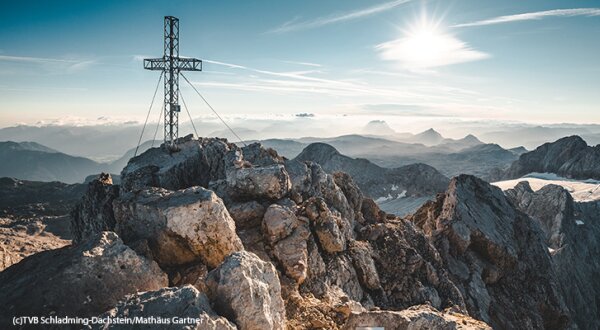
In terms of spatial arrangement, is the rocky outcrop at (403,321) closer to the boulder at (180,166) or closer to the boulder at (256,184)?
the boulder at (256,184)

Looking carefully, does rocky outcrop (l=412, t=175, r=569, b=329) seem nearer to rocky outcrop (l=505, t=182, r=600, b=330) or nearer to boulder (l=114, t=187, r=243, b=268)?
rocky outcrop (l=505, t=182, r=600, b=330)

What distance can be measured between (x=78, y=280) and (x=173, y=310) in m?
3.39

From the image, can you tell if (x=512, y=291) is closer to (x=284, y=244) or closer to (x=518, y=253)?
(x=518, y=253)

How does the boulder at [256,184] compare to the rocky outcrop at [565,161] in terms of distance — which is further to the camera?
the rocky outcrop at [565,161]

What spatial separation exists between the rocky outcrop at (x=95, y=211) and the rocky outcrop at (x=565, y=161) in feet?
595

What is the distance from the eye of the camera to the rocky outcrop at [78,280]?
31.1 ft

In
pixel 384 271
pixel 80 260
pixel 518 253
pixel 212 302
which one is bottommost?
pixel 518 253

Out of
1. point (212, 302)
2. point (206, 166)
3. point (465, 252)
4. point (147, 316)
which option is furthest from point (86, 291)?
point (465, 252)

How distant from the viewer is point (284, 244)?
18656 millimetres

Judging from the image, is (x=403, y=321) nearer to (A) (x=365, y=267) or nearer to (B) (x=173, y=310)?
(B) (x=173, y=310)

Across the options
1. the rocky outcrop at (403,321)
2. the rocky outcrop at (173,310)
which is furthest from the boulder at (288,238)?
the rocky outcrop at (173,310)

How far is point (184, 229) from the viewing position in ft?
46.1

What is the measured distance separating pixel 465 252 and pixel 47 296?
34.0m

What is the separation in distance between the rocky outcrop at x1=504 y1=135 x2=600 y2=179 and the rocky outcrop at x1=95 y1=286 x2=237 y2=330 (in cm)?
18436
